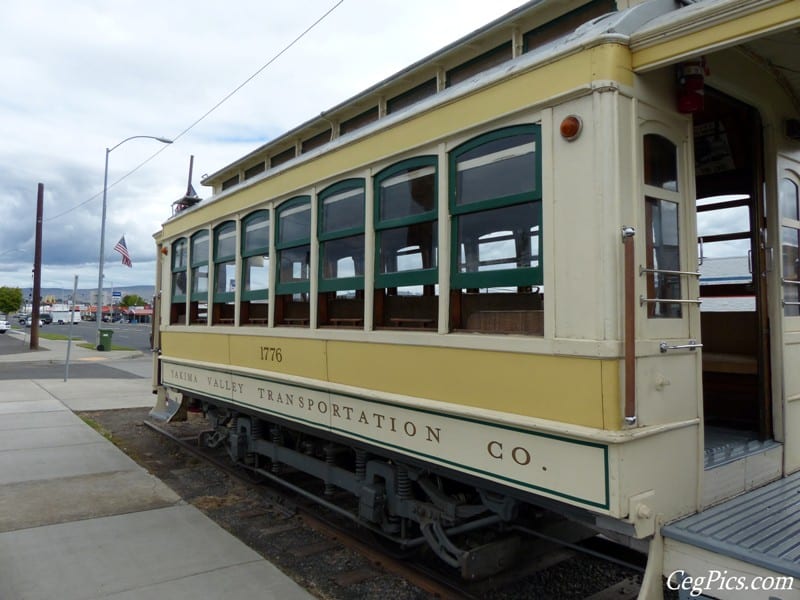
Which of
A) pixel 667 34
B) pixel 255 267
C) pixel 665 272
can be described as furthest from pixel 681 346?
pixel 255 267

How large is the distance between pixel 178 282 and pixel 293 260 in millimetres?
2895

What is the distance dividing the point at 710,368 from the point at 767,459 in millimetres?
874

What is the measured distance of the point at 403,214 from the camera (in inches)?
144

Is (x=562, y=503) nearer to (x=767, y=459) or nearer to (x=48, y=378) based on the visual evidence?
(x=767, y=459)

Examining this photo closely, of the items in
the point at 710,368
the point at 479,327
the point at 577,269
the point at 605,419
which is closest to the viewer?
the point at 605,419

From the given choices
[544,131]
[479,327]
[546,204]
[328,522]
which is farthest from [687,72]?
[328,522]

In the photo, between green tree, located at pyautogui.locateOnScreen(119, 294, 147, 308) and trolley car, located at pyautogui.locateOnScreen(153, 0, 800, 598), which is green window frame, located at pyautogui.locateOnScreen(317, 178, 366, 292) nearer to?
trolley car, located at pyautogui.locateOnScreen(153, 0, 800, 598)

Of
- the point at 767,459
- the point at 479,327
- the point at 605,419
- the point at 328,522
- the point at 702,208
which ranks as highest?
the point at 702,208

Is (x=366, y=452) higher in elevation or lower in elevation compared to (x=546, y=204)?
lower

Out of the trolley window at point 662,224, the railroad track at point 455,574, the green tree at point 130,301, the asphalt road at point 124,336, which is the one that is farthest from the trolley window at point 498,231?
the green tree at point 130,301

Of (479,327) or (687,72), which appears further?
(479,327)

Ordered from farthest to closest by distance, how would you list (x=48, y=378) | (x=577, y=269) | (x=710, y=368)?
(x=48, y=378) < (x=710, y=368) < (x=577, y=269)

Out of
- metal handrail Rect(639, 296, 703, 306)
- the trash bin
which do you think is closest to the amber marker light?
metal handrail Rect(639, 296, 703, 306)

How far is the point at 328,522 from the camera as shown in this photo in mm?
4781
